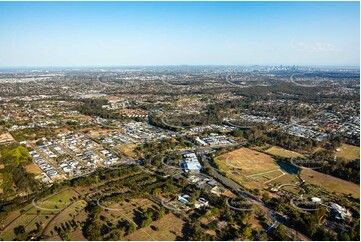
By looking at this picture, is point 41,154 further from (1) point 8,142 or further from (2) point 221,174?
(2) point 221,174

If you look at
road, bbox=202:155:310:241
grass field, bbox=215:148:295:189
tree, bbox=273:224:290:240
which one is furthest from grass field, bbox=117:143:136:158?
tree, bbox=273:224:290:240

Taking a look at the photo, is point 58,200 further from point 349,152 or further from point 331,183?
point 349,152

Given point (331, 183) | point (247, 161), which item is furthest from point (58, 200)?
point (331, 183)

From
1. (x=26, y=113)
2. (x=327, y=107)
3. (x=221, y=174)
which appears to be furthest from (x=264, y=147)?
(x=26, y=113)

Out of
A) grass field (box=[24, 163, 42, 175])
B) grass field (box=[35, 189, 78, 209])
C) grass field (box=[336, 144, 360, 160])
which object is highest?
grass field (box=[336, 144, 360, 160])

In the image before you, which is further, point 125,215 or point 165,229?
point 125,215

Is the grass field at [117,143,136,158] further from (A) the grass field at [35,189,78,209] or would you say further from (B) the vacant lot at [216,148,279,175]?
(B) the vacant lot at [216,148,279,175]

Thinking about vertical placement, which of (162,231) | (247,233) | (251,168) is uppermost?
(247,233)
